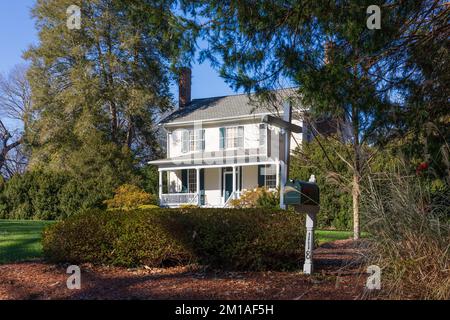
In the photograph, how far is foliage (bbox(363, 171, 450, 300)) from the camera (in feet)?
16.8

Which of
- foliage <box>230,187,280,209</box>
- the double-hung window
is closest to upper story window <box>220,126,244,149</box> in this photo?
the double-hung window

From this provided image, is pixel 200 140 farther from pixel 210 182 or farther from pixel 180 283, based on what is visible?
pixel 180 283

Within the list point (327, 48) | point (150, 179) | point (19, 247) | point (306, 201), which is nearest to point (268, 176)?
point (150, 179)

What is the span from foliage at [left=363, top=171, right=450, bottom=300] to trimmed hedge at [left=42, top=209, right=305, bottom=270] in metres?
1.64

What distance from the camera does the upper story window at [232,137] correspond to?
30.0 metres

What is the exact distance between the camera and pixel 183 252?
734 centimetres

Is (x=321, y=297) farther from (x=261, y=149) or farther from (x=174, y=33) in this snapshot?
(x=261, y=149)

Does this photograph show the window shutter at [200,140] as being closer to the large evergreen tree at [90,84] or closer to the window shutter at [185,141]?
the window shutter at [185,141]

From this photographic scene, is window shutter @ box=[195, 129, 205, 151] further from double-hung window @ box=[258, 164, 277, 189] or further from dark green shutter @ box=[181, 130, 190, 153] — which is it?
double-hung window @ box=[258, 164, 277, 189]

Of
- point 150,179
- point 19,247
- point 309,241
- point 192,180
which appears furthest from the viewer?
point 192,180

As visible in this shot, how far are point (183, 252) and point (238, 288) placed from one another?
165 cm

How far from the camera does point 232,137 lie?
3039cm

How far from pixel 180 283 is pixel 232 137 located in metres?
24.4
